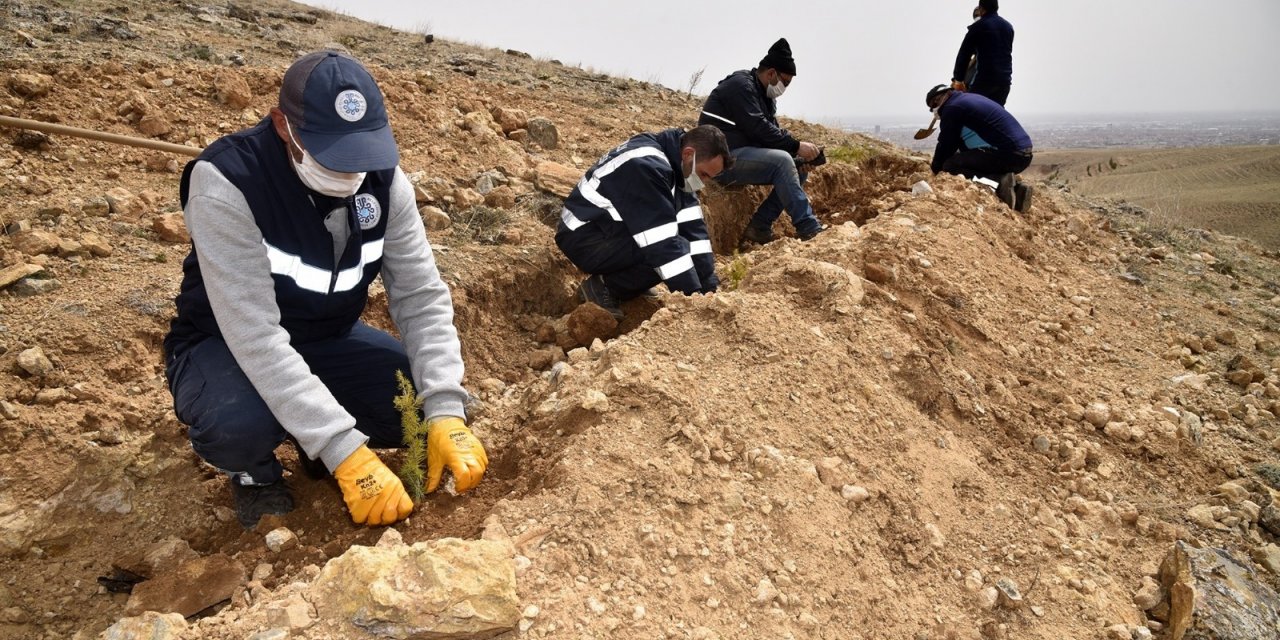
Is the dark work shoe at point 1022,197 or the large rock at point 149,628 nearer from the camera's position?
the large rock at point 149,628

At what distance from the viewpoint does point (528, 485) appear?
2.15 metres

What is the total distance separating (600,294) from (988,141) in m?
3.29

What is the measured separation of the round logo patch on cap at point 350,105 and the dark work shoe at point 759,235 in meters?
3.84

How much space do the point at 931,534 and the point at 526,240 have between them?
2.89 m

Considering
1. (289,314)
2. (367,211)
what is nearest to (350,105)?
(367,211)

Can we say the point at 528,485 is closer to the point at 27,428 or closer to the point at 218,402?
the point at 218,402

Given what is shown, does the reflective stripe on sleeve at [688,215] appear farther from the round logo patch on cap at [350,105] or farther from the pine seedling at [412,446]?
the round logo patch on cap at [350,105]

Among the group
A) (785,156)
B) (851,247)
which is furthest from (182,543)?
(785,156)

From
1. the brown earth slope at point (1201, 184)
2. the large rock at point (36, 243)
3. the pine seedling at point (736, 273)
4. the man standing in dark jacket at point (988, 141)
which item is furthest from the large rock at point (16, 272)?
the brown earth slope at point (1201, 184)

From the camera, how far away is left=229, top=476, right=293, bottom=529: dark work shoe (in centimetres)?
239

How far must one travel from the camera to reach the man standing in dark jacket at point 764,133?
16.1 ft

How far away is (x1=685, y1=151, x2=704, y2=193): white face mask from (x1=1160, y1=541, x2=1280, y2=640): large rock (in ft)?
8.50

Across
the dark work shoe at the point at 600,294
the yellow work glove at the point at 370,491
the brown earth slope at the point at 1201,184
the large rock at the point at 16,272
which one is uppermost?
the large rock at the point at 16,272

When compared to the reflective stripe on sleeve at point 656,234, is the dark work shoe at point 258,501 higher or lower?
lower
